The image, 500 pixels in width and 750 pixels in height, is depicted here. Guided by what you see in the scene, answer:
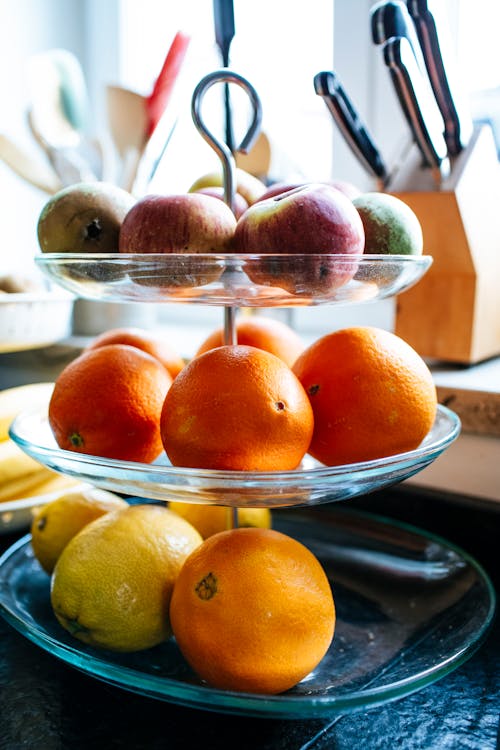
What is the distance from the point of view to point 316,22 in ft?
3.78

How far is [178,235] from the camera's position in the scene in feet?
1.40

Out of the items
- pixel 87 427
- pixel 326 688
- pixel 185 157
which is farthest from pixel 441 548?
pixel 185 157

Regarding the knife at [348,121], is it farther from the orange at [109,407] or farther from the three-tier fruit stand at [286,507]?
the orange at [109,407]

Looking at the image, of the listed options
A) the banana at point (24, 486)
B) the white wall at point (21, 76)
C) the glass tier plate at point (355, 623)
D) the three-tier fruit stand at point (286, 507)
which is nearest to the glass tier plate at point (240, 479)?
the three-tier fruit stand at point (286, 507)

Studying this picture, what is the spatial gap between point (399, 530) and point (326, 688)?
23cm

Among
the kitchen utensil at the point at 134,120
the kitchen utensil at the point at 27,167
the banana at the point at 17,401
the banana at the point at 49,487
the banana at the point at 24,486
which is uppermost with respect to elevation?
the kitchen utensil at the point at 134,120

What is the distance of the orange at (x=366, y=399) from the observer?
1.55 ft

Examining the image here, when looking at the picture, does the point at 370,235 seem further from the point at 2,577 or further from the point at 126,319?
the point at 126,319

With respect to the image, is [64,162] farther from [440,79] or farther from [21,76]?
[440,79]

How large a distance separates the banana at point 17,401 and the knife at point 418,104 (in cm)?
46

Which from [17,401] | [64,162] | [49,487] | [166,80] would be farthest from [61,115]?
[49,487]

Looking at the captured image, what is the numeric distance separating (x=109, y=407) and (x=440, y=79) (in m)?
0.43

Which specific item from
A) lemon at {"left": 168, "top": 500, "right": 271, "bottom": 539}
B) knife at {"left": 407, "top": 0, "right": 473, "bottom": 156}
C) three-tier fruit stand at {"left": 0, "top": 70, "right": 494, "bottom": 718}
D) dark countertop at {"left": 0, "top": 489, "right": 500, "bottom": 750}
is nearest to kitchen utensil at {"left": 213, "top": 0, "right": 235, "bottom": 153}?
three-tier fruit stand at {"left": 0, "top": 70, "right": 494, "bottom": 718}

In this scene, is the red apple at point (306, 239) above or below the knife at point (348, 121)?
below
